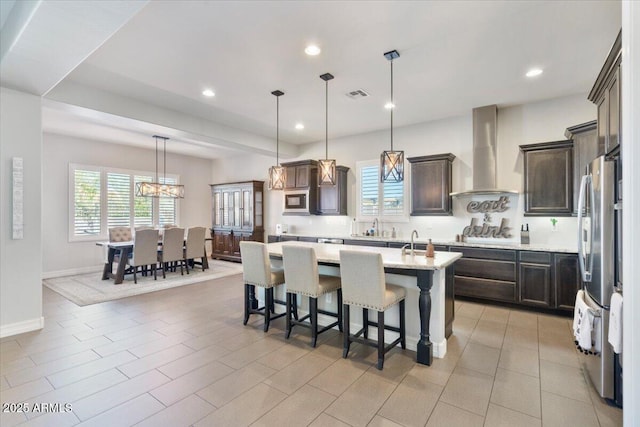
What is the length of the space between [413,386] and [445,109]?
419 cm

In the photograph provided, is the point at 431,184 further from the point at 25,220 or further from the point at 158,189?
the point at 158,189

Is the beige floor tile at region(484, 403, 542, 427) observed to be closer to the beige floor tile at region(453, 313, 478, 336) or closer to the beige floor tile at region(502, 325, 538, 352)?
the beige floor tile at region(502, 325, 538, 352)

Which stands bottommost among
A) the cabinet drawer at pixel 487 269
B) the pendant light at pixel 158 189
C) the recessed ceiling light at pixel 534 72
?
the cabinet drawer at pixel 487 269

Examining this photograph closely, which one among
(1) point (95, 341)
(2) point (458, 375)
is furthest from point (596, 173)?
(1) point (95, 341)

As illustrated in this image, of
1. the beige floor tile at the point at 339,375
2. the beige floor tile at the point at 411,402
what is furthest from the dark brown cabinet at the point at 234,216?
the beige floor tile at the point at 411,402

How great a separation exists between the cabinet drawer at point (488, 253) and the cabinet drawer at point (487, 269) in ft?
0.19

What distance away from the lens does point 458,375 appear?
264 cm

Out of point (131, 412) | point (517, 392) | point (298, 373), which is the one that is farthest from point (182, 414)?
point (517, 392)

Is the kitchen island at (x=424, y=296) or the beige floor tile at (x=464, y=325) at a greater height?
the kitchen island at (x=424, y=296)

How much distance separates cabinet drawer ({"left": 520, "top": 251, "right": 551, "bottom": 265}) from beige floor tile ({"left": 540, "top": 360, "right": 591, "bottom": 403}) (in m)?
1.73

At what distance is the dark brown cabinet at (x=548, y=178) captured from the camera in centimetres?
418

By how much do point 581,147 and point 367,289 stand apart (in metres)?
3.54

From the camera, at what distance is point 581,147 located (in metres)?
3.94

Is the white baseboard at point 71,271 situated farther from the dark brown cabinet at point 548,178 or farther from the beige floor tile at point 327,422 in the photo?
the dark brown cabinet at point 548,178
